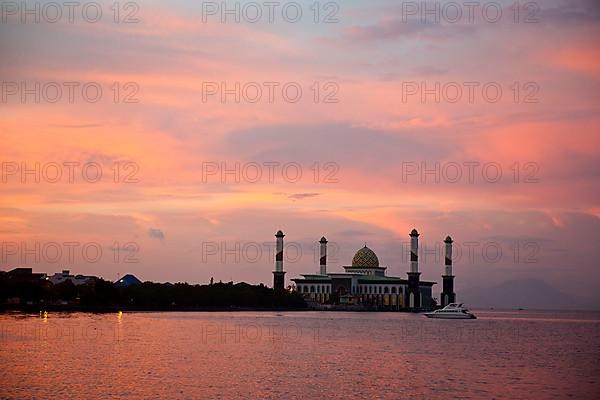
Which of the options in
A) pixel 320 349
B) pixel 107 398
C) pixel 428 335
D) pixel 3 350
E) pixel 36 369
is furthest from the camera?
pixel 428 335

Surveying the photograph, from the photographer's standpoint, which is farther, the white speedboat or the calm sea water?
the white speedboat

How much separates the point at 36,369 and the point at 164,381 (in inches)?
385

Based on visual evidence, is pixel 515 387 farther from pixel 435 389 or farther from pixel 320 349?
pixel 320 349

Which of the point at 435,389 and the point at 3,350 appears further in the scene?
the point at 3,350

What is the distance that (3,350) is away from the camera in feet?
238

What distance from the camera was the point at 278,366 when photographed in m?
64.6

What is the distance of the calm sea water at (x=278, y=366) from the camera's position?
5112 cm

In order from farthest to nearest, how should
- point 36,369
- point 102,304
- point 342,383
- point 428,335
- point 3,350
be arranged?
point 102,304 < point 428,335 < point 3,350 < point 36,369 < point 342,383

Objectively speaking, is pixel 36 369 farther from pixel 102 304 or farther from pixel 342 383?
pixel 102 304

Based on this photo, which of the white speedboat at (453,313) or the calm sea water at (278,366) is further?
the white speedboat at (453,313)

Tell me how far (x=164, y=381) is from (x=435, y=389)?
49.4 feet

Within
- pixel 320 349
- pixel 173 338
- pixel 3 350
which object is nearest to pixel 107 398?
pixel 3 350

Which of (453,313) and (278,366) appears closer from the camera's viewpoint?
(278,366)

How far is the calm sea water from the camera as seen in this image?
51.1 metres
